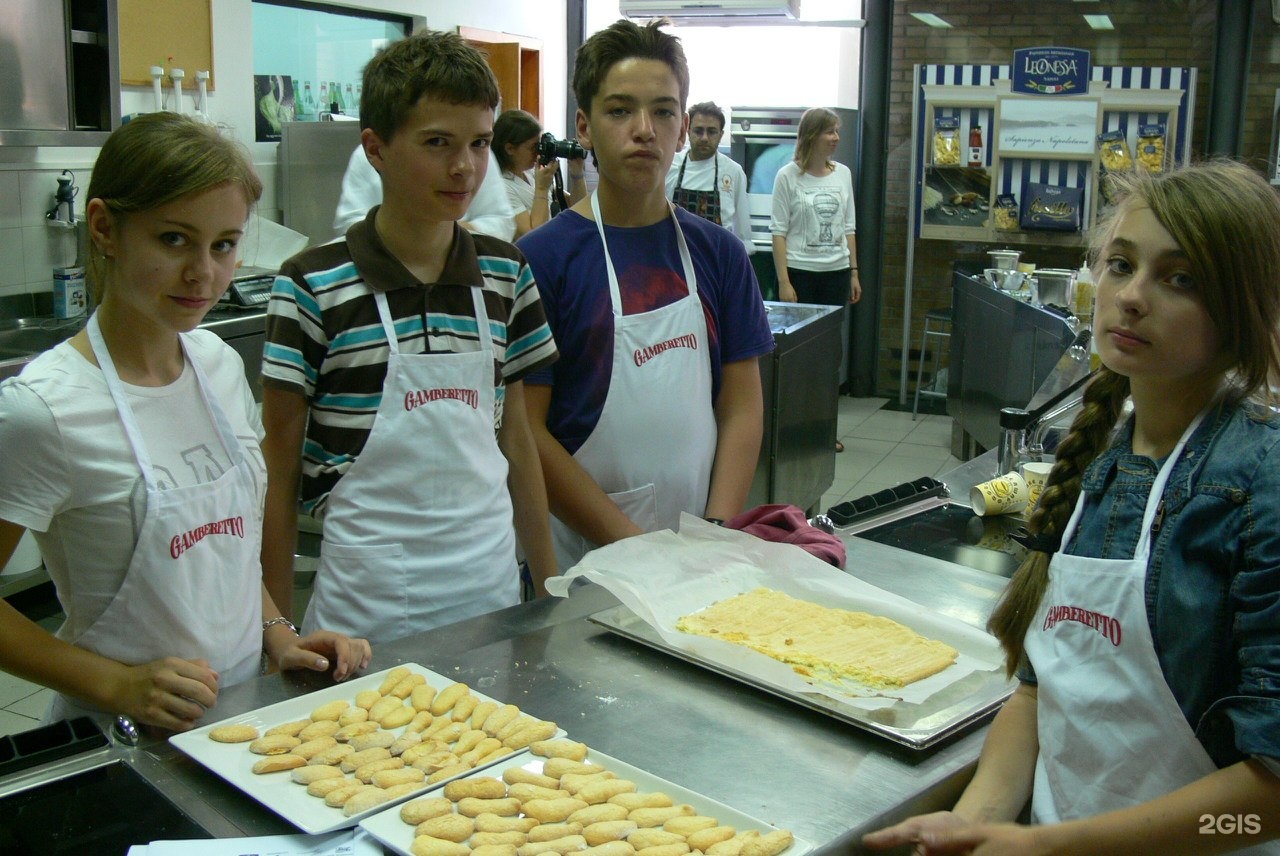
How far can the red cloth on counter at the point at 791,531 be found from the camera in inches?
68.6

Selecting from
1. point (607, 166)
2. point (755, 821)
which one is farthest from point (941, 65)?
point (755, 821)

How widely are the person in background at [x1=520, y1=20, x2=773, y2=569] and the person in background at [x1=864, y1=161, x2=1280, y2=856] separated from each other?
3.10 ft

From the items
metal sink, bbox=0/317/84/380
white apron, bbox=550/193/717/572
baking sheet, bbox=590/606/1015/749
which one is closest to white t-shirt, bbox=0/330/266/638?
baking sheet, bbox=590/606/1015/749

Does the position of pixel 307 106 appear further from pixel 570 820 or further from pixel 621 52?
pixel 570 820

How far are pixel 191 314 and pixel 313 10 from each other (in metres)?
4.86

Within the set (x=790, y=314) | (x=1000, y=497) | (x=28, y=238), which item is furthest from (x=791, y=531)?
(x=28, y=238)

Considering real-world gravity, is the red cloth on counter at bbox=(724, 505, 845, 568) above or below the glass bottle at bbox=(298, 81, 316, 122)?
below

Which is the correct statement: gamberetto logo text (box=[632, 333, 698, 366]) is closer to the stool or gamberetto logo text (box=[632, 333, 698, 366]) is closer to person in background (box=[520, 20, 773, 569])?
person in background (box=[520, 20, 773, 569])

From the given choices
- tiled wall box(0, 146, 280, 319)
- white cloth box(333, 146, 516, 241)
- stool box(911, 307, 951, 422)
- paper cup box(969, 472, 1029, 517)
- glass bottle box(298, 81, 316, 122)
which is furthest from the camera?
stool box(911, 307, 951, 422)

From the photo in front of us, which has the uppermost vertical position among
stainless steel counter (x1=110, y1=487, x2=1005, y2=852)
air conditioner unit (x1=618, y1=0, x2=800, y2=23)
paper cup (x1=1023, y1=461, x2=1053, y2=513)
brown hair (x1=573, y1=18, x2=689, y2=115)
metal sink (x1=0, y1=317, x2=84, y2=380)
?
air conditioner unit (x1=618, y1=0, x2=800, y2=23)

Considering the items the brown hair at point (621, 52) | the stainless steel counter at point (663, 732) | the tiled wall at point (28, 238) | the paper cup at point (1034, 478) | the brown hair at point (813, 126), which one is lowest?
the stainless steel counter at point (663, 732)

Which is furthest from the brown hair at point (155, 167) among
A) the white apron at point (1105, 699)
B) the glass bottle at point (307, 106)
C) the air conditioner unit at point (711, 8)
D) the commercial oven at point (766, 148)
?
the commercial oven at point (766, 148)

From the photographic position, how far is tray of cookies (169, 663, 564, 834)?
3.51 feet

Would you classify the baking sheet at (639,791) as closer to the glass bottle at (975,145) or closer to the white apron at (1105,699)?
the white apron at (1105,699)
